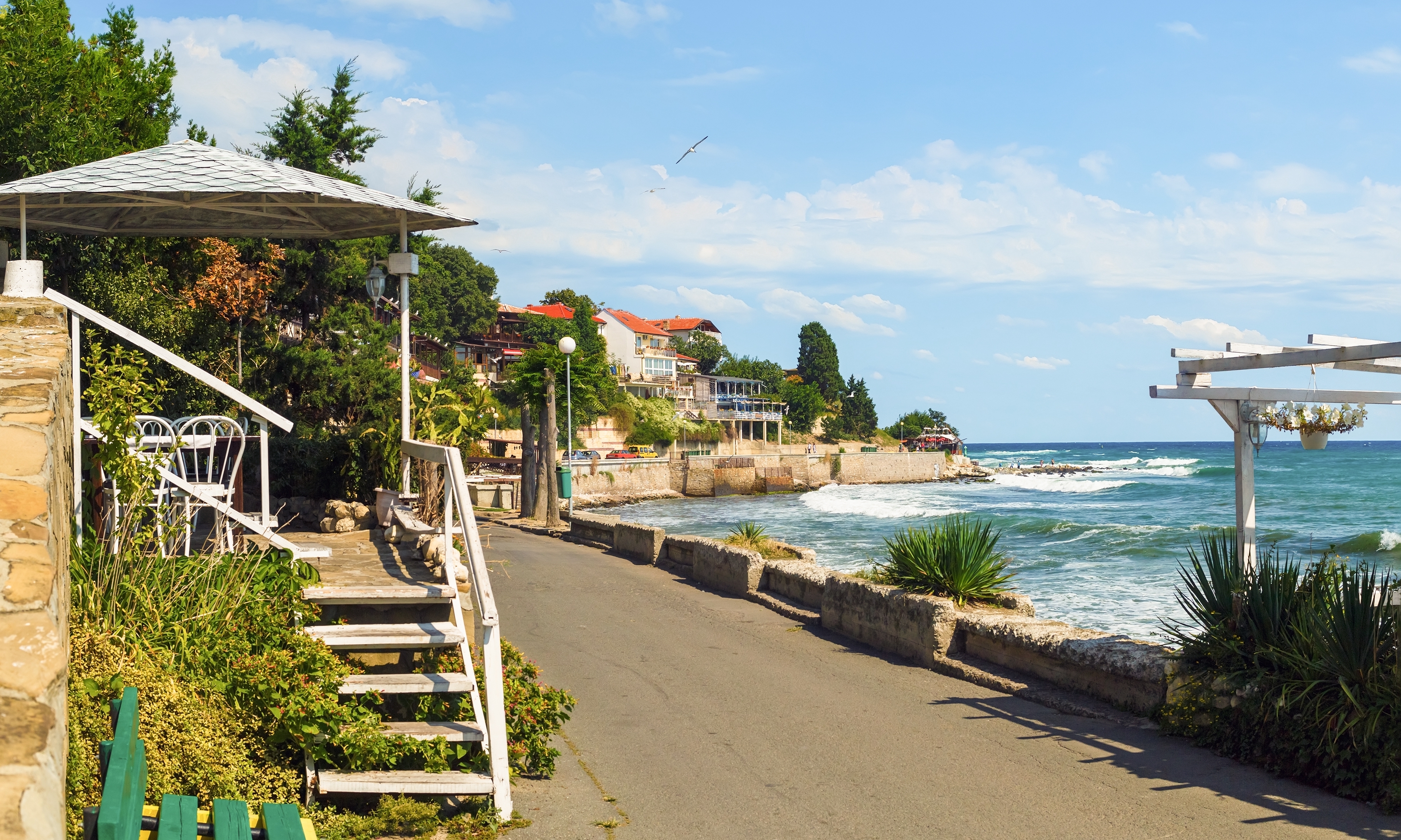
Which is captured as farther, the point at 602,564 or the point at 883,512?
the point at 883,512

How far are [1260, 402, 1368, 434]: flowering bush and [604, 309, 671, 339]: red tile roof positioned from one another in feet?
317

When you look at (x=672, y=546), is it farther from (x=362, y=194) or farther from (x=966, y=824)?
(x=966, y=824)

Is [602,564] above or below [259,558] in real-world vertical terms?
below

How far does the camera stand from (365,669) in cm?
629

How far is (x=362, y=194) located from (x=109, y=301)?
8.92 metres

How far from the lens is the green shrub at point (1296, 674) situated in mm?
5633

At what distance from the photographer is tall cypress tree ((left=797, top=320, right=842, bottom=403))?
12912 cm

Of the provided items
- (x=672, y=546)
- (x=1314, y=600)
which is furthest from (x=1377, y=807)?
(x=672, y=546)

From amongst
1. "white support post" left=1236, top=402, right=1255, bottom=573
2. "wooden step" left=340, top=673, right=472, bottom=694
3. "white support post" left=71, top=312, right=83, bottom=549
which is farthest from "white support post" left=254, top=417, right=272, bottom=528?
"white support post" left=1236, top=402, right=1255, bottom=573

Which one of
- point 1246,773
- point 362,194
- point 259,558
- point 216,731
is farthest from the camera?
point 362,194

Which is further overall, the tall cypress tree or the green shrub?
the tall cypress tree

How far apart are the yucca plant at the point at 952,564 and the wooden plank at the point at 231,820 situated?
7.01 meters

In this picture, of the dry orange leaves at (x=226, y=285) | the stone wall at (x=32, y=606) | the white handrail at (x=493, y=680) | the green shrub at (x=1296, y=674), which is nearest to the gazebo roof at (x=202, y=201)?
the white handrail at (x=493, y=680)

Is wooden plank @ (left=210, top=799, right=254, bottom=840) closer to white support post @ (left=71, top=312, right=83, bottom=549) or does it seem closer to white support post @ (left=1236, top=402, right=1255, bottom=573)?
white support post @ (left=71, top=312, right=83, bottom=549)
